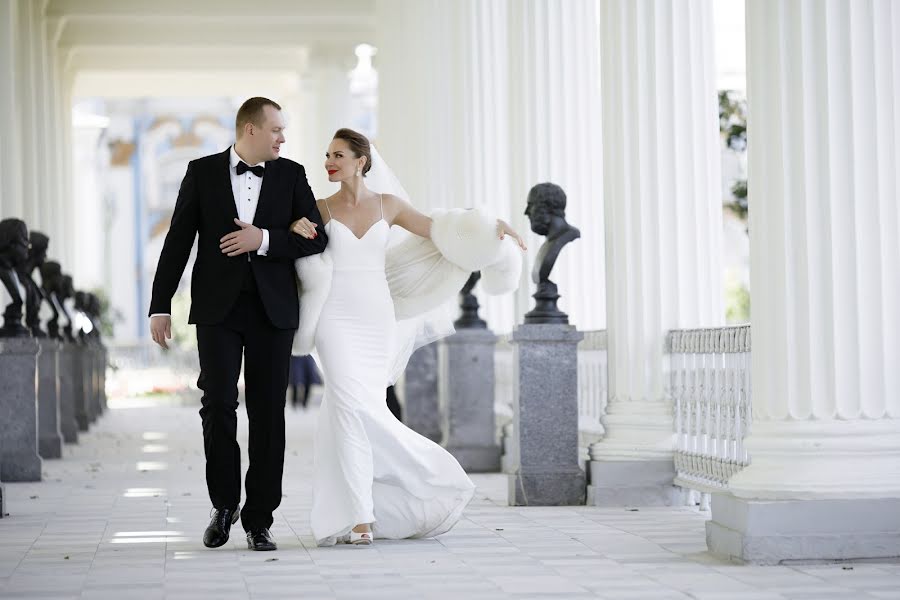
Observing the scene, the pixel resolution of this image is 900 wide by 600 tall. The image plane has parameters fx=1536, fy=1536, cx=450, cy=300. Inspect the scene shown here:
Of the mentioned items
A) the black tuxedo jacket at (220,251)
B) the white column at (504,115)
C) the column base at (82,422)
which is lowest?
the column base at (82,422)

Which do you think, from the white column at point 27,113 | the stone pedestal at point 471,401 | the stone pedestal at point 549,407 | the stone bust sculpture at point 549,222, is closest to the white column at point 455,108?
the stone pedestal at point 471,401

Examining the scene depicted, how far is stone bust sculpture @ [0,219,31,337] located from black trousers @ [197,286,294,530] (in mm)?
5838

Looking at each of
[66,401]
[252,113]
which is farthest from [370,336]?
[66,401]

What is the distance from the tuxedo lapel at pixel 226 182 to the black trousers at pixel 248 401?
0.40 metres

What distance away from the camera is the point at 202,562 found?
6965mm

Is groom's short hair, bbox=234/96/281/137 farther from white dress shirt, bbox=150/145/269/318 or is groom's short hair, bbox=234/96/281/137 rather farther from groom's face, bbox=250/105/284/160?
white dress shirt, bbox=150/145/269/318

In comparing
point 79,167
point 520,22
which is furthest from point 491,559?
point 79,167

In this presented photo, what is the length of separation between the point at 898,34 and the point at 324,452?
336cm

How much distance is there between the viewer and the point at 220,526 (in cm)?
727

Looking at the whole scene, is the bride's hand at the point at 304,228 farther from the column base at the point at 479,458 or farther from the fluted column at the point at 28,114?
the fluted column at the point at 28,114

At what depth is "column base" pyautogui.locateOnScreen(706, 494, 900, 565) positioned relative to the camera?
21.8 feet

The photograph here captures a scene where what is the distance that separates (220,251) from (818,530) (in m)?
3.00

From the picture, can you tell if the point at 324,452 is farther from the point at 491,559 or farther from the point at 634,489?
the point at 634,489

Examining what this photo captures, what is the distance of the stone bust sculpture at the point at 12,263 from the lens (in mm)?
12539
